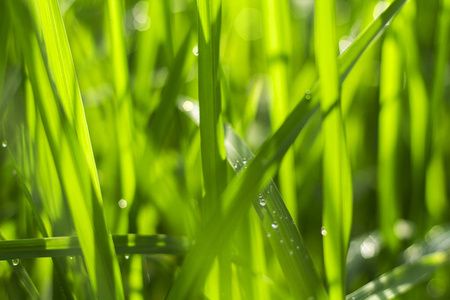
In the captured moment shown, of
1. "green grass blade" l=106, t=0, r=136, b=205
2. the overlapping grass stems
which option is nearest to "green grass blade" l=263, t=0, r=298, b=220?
the overlapping grass stems

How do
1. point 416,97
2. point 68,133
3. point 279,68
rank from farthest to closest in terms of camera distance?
1. point 416,97
2. point 279,68
3. point 68,133

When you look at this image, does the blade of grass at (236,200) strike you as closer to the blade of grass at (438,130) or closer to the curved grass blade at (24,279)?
the curved grass blade at (24,279)

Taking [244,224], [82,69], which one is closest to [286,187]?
[244,224]

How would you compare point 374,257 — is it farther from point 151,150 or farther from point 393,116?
point 151,150

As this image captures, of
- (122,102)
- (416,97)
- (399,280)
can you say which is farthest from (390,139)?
(122,102)

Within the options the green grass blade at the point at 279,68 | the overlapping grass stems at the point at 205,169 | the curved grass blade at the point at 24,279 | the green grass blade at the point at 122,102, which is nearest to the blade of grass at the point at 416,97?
the overlapping grass stems at the point at 205,169

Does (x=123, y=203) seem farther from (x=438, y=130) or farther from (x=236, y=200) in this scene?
(x=438, y=130)

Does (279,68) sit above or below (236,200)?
above
